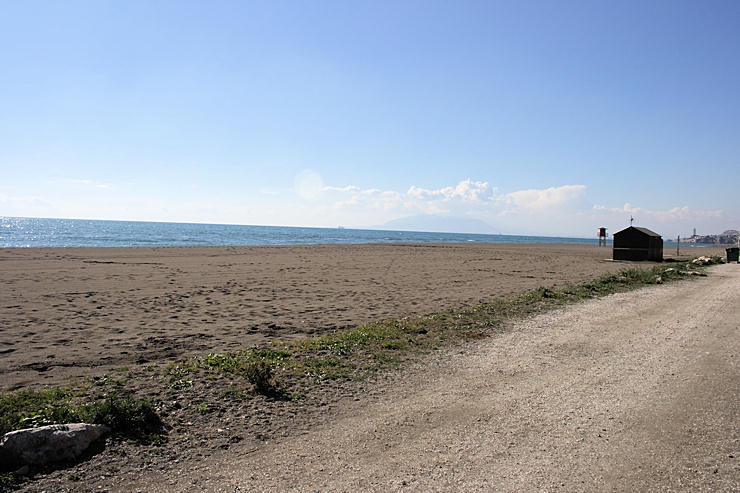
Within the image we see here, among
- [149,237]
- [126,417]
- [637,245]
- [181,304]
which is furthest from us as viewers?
[149,237]

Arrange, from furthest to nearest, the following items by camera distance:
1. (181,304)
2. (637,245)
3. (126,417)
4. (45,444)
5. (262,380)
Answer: (637,245)
(181,304)
(262,380)
(126,417)
(45,444)

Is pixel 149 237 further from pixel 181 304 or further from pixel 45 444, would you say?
pixel 45 444

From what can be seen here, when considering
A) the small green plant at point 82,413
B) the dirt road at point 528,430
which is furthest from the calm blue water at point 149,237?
the dirt road at point 528,430

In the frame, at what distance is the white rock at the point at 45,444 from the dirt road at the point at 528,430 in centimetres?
101

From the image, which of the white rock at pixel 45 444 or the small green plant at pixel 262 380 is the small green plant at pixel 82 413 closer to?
the white rock at pixel 45 444

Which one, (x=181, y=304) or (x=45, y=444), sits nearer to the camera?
(x=45, y=444)

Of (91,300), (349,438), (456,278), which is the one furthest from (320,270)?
(349,438)

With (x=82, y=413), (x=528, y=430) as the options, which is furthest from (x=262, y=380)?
(x=528, y=430)

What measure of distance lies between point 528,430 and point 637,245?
31.7 meters

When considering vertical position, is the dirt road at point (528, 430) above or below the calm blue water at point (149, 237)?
below

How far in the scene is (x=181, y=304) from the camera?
12.6m

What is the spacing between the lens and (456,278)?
1978 cm

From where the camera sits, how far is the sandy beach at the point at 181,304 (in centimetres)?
785

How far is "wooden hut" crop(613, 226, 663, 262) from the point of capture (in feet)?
101
